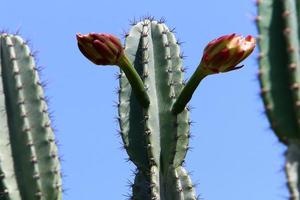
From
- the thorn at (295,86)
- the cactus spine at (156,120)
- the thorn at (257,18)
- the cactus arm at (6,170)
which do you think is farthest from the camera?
the cactus spine at (156,120)

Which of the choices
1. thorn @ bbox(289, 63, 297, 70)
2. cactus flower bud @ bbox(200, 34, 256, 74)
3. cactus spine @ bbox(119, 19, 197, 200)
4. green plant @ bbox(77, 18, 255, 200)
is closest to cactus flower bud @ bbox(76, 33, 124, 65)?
green plant @ bbox(77, 18, 255, 200)

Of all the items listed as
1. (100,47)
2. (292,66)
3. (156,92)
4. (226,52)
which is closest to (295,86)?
(292,66)

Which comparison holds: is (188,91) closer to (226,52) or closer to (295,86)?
(226,52)

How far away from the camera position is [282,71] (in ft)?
9.03

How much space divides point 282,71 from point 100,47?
1.15m

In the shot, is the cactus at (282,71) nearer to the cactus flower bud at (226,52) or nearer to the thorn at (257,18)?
the thorn at (257,18)

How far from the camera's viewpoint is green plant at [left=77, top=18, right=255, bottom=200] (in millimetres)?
3748

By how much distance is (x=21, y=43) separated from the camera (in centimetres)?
393

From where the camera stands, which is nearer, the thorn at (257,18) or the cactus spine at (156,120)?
the thorn at (257,18)

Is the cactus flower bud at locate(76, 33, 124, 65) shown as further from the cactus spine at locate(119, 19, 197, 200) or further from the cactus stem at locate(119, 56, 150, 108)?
the cactus spine at locate(119, 19, 197, 200)

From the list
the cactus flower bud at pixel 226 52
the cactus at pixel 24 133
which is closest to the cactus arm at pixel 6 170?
the cactus at pixel 24 133

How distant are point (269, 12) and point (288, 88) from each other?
260 mm

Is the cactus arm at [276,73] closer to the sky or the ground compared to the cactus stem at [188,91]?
closer to the ground

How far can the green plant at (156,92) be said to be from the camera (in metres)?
3.75
